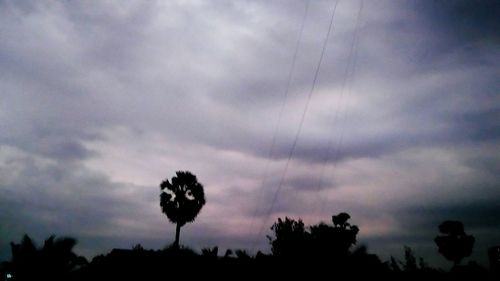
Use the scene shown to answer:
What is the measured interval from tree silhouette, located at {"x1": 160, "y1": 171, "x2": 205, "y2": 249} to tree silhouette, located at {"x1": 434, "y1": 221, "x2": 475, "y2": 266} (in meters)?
36.5

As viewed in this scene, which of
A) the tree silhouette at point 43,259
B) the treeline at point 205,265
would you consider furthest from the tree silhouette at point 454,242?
the tree silhouette at point 43,259

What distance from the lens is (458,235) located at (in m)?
52.6

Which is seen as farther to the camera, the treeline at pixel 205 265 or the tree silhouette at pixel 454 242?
the tree silhouette at pixel 454 242

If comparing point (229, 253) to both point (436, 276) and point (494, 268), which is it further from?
point (494, 268)

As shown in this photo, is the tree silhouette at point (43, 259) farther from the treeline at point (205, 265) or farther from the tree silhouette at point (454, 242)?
the tree silhouette at point (454, 242)

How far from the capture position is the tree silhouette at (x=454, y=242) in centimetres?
5197

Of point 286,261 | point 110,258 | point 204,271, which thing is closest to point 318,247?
point 286,261

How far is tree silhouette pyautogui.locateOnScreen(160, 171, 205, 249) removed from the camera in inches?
1364

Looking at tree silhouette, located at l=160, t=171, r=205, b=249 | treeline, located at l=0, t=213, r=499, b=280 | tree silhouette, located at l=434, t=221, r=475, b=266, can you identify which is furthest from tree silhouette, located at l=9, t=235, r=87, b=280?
tree silhouette, located at l=434, t=221, r=475, b=266

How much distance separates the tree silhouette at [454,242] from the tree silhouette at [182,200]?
36480 mm

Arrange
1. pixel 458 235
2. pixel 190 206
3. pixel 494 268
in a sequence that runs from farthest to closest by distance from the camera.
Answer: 1. pixel 458 235
2. pixel 190 206
3. pixel 494 268

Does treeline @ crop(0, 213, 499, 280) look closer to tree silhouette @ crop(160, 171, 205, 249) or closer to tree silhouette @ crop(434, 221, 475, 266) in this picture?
tree silhouette @ crop(160, 171, 205, 249)

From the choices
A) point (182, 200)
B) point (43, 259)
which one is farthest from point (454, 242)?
point (43, 259)

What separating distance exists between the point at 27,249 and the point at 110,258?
6792mm
